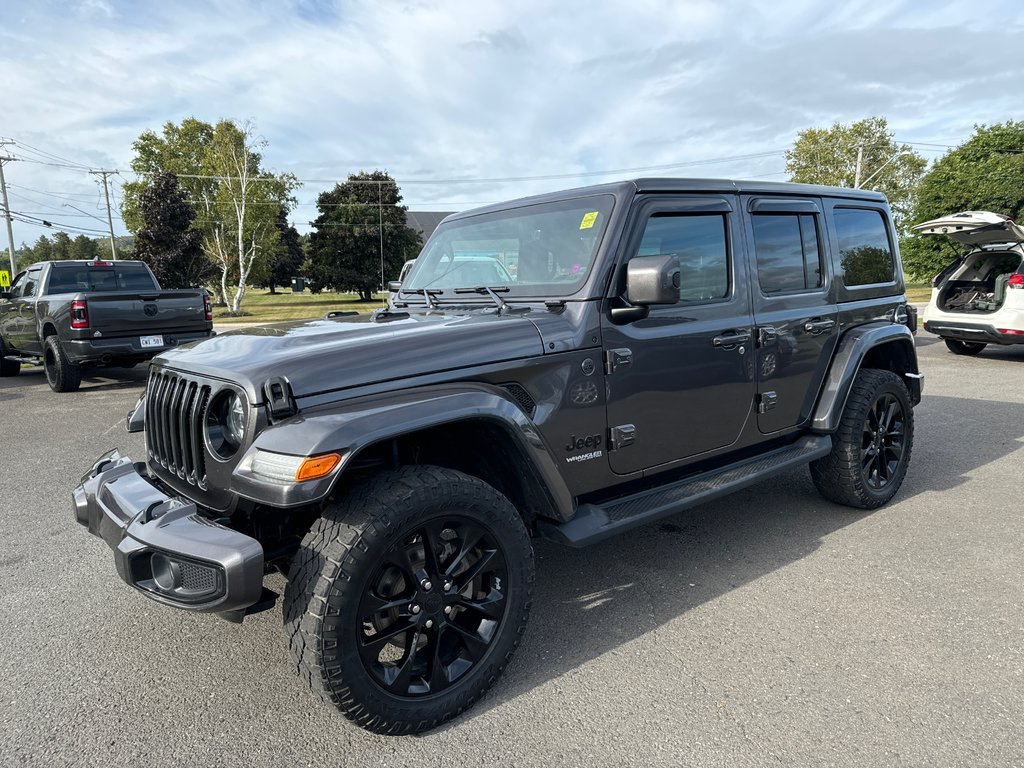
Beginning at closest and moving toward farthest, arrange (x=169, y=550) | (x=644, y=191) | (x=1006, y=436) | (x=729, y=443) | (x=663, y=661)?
(x=169, y=550) < (x=663, y=661) < (x=644, y=191) < (x=729, y=443) < (x=1006, y=436)

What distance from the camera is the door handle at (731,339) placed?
127 inches

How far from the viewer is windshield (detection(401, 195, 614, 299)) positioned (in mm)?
2963

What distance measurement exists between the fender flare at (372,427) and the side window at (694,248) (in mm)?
1118

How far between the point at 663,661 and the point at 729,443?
124cm

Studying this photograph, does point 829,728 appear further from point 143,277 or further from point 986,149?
point 986,149

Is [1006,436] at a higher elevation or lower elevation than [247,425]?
lower

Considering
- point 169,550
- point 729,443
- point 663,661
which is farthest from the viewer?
point 729,443

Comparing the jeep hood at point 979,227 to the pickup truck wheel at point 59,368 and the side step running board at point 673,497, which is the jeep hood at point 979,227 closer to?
the side step running board at point 673,497

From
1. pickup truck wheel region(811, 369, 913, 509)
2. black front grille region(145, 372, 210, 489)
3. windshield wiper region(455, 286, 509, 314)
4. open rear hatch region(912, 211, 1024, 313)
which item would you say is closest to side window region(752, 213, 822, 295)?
pickup truck wheel region(811, 369, 913, 509)

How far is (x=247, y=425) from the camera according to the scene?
219 cm

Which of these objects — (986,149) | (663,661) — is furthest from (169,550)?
(986,149)

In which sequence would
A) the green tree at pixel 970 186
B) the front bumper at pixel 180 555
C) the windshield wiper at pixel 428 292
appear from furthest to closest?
the green tree at pixel 970 186 → the windshield wiper at pixel 428 292 → the front bumper at pixel 180 555

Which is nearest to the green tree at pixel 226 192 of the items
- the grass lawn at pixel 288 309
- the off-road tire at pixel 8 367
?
the grass lawn at pixel 288 309

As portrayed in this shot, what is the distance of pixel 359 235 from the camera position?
3809cm
